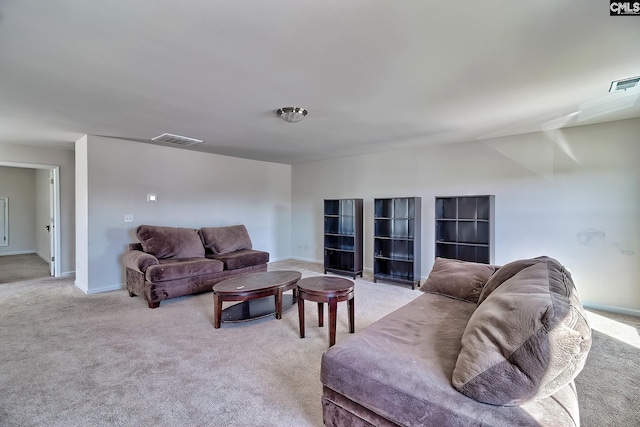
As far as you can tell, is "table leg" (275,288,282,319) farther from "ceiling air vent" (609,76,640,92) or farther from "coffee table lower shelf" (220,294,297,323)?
"ceiling air vent" (609,76,640,92)

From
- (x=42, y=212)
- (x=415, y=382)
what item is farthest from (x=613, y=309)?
(x=42, y=212)

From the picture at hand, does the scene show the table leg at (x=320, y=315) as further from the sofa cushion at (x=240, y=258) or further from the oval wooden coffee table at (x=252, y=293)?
the sofa cushion at (x=240, y=258)

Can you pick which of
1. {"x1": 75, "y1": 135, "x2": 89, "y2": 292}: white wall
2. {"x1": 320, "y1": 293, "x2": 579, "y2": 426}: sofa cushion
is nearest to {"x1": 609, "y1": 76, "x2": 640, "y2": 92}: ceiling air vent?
{"x1": 320, "y1": 293, "x2": 579, "y2": 426}: sofa cushion

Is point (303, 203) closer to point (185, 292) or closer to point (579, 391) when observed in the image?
point (185, 292)

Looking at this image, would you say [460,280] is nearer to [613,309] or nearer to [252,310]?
[252,310]

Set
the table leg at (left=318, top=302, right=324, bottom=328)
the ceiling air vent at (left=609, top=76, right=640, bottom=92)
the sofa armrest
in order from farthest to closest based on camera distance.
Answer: the sofa armrest → the table leg at (left=318, top=302, right=324, bottom=328) → the ceiling air vent at (left=609, top=76, right=640, bottom=92)

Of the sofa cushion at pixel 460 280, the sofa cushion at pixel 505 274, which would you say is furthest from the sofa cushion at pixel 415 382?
the sofa cushion at pixel 460 280

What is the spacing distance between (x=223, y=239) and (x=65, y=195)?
305 cm

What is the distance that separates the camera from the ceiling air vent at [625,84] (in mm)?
2371

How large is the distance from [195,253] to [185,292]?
2.62 feet

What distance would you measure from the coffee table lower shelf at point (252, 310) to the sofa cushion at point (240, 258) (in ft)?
3.26

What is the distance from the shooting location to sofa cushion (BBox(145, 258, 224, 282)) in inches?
141

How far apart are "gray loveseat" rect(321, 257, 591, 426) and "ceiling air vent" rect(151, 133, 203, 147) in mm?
3878

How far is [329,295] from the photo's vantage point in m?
2.60
